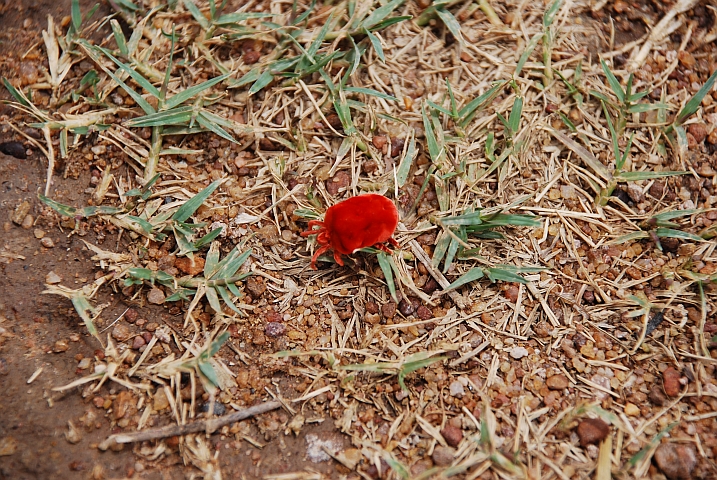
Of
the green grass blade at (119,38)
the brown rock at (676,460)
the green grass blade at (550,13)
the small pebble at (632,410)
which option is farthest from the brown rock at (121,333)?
the green grass blade at (550,13)

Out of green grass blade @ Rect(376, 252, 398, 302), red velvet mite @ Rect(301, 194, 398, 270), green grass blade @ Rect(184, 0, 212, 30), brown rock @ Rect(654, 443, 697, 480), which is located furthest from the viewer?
green grass blade @ Rect(184, 0, 212, 30)

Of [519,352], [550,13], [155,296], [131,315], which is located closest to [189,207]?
[155,296]

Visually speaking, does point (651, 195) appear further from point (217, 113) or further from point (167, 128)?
point (167, 128)

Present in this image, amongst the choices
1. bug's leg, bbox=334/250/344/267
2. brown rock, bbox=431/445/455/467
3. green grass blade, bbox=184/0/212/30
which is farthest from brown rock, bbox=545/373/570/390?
green grass blade, bbox=184/0/212/30

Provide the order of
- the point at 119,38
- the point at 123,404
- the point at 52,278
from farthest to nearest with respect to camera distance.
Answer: the point at 119,38, the point at 52,278, the point at 123,404

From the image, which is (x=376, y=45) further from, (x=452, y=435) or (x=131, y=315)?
(x=452, y=435)

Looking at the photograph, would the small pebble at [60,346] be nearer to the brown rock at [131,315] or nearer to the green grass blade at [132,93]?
the brown rock at [131,315]

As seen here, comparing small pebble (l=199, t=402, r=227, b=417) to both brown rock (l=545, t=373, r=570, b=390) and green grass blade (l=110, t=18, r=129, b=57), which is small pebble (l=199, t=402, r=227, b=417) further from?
green grass blade (l=110, t=18, r=129, b=57)
